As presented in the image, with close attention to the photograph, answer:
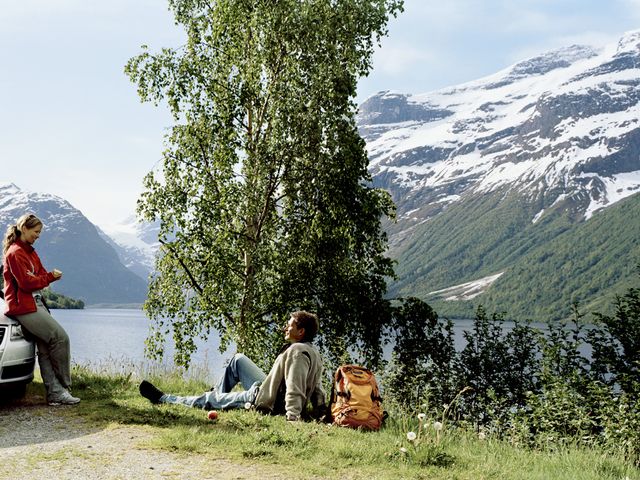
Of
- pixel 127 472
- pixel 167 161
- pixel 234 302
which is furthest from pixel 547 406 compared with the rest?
pixel 167 161

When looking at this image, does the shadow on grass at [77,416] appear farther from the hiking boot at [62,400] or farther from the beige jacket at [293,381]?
the beige jacket at [293,381]

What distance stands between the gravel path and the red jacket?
1588 mm

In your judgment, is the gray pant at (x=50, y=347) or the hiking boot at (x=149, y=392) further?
the hiking boot at (x=149, y=392)

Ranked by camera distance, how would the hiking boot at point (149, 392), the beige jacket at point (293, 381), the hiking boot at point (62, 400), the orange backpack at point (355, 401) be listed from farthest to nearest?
the hiking boot at point (149, 392) < the hiking boot at point (62, 400) < the beige jacket at point (293, 381) < the orange backpack at point (355, 401)

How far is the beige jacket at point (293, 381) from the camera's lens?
8773 millimetres

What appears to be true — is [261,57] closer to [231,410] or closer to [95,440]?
[231,410]

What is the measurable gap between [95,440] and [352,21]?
1135 centimetres

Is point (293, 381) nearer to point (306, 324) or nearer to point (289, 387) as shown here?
point (289, 387)

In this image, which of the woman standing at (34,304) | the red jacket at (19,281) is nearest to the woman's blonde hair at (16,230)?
the woman standing at (34,304)

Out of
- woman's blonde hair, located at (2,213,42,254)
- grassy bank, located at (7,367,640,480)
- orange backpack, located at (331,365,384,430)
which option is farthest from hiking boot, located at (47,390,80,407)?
orange backpack, located at (331,365,384,430)

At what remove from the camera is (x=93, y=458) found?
6.77m

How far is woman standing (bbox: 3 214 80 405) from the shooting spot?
8969mm

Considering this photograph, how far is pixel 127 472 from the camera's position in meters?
6.23

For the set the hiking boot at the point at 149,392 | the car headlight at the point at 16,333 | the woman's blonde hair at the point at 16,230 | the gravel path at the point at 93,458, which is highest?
the woman's blonde hair at the point at 16,230
